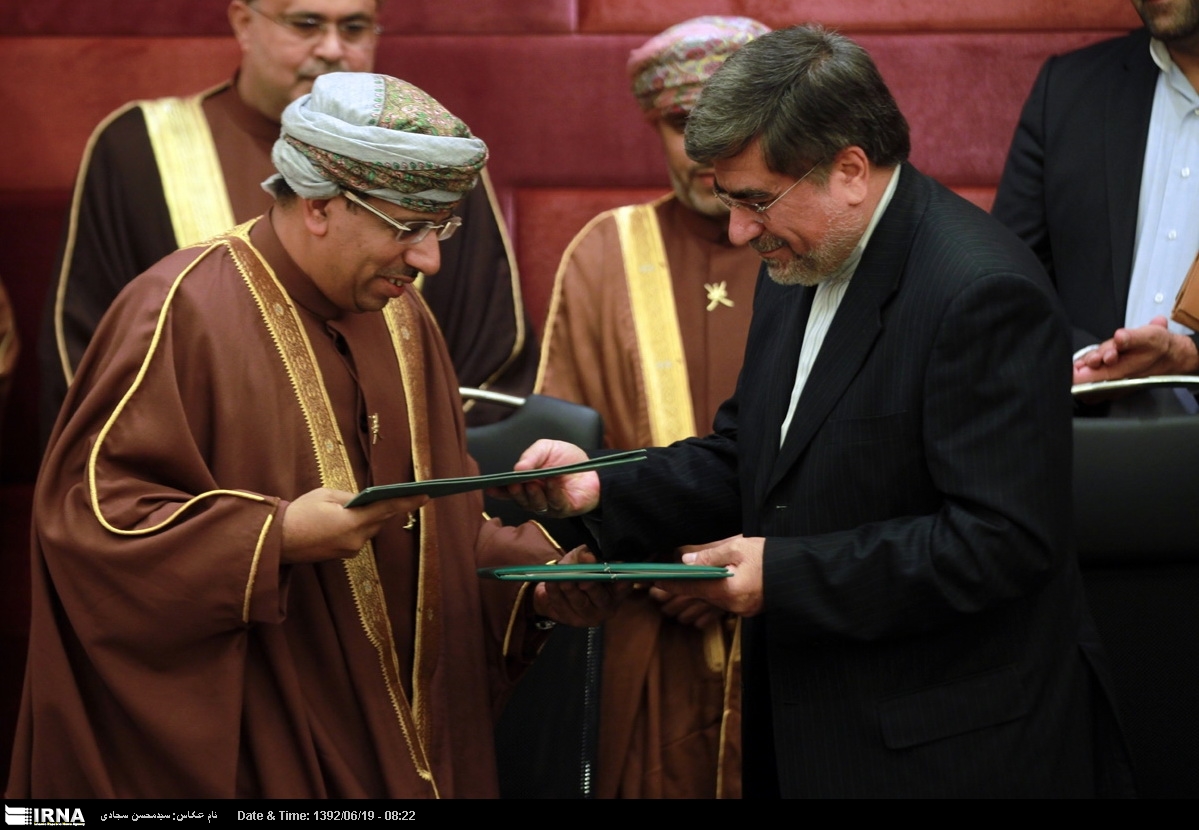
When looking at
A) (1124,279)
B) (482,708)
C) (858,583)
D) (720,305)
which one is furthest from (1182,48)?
(482,708)

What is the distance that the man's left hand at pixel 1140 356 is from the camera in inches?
121

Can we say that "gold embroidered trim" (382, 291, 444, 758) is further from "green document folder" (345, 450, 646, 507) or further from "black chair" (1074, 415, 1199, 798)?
"black chair" (1074, 415, 1199, 798)

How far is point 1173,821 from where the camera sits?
8.39 feet

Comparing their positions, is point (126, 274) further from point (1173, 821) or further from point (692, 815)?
point (1173, 821)

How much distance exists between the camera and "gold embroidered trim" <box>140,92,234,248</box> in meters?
3.75

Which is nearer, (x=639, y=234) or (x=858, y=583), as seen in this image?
(x=858, y=583)

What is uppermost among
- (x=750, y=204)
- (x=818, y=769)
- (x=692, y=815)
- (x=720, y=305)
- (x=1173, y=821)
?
(x=750, y=204)

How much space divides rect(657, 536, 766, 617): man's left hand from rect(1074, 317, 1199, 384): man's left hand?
1.12 m

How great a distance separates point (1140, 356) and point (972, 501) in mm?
1082

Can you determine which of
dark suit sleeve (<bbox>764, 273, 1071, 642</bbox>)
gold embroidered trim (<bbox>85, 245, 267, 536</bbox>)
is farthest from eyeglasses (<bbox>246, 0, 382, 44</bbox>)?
dark suit sleeve (<bbox>764, 273, 1071, 642</bbox>)

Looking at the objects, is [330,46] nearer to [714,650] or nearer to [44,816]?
[714,650]

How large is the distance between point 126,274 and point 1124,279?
2.35m

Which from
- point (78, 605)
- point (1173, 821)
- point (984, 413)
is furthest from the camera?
point (1173, 821)

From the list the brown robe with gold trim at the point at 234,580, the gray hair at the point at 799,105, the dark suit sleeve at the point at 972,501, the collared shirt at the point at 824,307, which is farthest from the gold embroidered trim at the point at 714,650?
the gray hair at the point at 799,105
